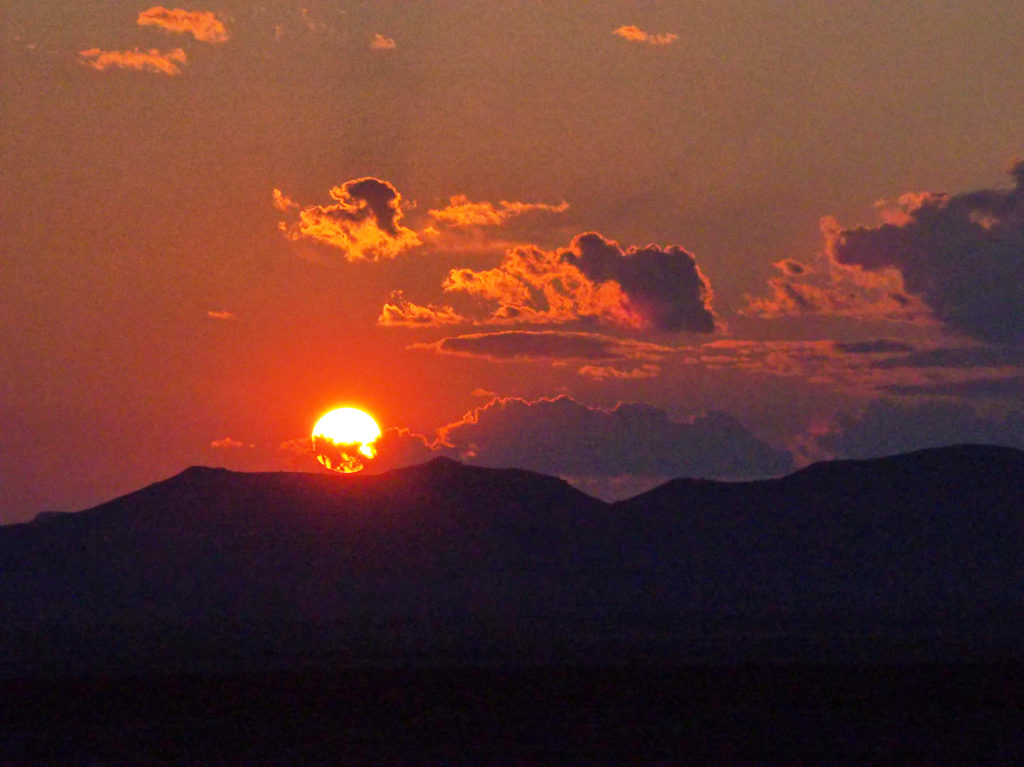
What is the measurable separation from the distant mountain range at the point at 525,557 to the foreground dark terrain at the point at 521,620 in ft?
1.00

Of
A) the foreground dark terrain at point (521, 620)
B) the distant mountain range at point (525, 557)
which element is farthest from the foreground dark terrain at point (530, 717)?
the distant mountain range at point (525, 557)

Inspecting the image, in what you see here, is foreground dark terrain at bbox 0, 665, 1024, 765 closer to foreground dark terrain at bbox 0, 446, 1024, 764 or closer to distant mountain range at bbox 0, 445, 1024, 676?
foreground dark terrain at bbox 0, 446, 1024, 764

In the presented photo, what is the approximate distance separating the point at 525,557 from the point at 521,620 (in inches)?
1042

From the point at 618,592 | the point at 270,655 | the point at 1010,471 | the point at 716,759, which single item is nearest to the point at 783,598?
the point at 618,592

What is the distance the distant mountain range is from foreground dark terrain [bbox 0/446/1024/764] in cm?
30

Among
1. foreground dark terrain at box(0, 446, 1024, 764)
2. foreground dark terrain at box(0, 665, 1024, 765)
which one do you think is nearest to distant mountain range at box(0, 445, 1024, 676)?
foreground dark terrain at box(0, 446, 1024, 764)

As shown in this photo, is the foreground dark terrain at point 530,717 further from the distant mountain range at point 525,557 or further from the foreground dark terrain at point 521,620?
the distant mountain range at point 525,557

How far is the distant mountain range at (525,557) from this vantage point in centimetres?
9181

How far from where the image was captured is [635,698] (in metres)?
44.1

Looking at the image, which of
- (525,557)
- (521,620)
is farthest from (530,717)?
(525,557)

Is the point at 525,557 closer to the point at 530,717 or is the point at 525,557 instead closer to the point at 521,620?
the point at 521,620

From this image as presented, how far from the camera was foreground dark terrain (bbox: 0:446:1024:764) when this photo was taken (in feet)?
122

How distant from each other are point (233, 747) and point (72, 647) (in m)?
40.5

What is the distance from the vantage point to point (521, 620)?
9425cm
